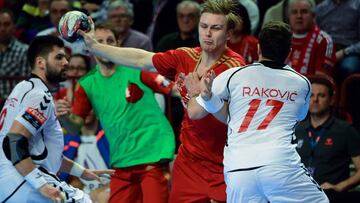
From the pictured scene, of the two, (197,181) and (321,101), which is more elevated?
(321,101)

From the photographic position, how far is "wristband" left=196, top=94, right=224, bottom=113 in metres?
6.69

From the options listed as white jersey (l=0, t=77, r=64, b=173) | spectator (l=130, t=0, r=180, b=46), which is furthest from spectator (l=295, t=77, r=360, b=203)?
spectator (l=130, t=0, r=180, b=46)

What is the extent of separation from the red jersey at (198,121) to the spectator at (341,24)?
350cm

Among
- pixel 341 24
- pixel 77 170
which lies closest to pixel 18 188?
pixel 77 170

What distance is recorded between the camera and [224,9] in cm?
738

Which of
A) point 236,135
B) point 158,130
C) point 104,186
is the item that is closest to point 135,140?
point 158,130

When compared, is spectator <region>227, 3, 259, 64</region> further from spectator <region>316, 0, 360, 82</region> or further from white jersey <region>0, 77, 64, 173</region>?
white jersey <region>0, 77, 64, 173</region>

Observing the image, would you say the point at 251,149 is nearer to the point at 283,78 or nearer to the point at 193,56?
the point at 283,78

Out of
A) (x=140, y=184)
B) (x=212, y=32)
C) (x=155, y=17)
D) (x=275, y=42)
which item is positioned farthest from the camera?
(x=155, y=17)

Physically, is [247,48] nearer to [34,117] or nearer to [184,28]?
[184,28]

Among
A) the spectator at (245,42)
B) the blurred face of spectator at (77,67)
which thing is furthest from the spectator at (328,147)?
the blurred face of spectator at (77,67)

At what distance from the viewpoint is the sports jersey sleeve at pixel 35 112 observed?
7125 millimetres

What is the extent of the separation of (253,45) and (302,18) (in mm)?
666

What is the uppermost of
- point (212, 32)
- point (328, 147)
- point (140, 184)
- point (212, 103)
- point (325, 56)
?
point (212, 32)
